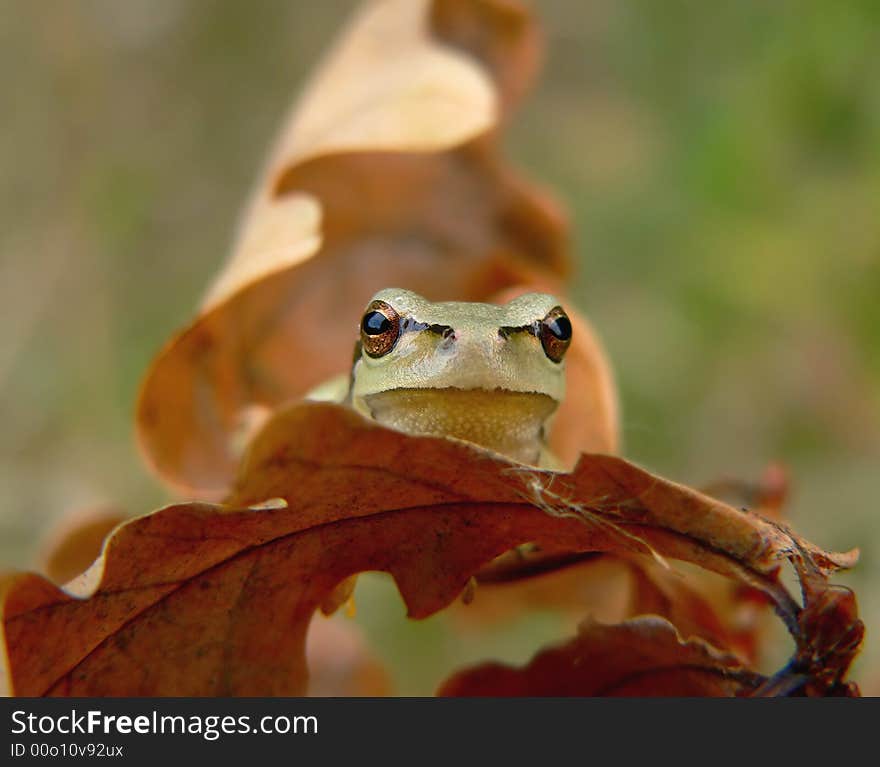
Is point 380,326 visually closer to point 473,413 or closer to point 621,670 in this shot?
point 473,413

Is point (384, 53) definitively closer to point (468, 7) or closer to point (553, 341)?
point (468, 7)

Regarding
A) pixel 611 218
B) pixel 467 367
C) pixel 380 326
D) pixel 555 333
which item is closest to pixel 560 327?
pixel 555 333

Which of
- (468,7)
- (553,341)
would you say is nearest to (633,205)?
(468,7)

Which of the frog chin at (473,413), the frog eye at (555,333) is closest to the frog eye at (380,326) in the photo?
the frog chin at (473,413)

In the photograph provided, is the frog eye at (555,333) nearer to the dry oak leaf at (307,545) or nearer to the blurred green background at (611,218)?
the dry oak leaf at (307,545)

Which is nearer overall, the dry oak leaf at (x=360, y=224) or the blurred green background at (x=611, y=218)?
the dry oak leaf at (x=360, y=224)
